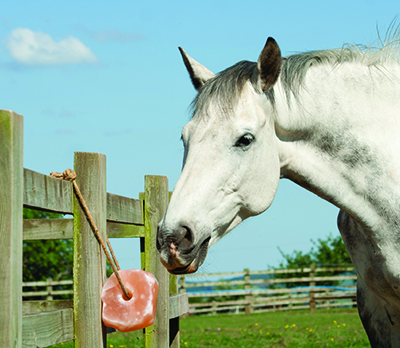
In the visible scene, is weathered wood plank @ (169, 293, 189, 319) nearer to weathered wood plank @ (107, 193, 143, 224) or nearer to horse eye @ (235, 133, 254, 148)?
weathered wood plank @ (107, 193, 143, 224)

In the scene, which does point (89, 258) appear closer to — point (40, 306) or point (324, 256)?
point (40, 306)

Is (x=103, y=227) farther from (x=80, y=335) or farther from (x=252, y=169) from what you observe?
(x=252, y=169)

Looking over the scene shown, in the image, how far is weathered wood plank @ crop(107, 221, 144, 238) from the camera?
319cm

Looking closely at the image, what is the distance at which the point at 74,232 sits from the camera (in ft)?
8.62

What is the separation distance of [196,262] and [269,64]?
1114mm

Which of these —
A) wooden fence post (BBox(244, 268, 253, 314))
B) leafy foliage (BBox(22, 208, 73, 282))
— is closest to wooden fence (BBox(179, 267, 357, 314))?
wooden fence post (BBox(244, 268, 253, 314))

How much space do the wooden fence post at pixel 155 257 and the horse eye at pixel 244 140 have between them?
4.75 feet

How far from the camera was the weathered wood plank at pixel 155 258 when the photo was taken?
12.0ft

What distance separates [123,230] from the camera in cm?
340

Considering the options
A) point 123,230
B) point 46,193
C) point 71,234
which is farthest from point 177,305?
point 46,193

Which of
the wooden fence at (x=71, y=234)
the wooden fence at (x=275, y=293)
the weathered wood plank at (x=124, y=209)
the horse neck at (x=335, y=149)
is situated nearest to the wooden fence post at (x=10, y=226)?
the wooden fence at (x=71, y=234)

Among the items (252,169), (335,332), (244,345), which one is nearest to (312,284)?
(335,332)

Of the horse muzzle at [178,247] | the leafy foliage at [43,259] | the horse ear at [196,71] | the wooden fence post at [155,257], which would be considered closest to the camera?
the horse muzzle at [178,247]

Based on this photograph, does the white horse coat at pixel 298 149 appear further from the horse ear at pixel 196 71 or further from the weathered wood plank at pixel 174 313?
the weathered wood plank at pixel 174 313
